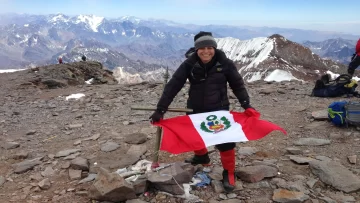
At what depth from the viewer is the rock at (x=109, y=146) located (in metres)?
8.25

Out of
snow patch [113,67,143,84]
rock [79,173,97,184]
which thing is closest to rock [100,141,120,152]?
rock [79,173,97,184]

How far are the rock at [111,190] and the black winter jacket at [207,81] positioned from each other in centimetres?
149

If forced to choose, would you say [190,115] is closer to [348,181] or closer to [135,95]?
[348,181]

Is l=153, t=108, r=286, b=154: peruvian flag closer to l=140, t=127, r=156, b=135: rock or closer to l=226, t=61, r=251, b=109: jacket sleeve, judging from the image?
l=226, t=61, r=251, b=109: jacket sleeve

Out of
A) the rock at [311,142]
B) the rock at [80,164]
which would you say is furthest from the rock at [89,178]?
the rock at [311,142]

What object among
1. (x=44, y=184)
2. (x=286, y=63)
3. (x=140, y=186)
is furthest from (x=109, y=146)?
(x=286, y=63)

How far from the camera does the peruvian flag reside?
5.62m

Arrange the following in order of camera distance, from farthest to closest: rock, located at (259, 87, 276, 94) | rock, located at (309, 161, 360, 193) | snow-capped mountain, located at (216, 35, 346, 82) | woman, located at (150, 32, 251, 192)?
snow-capped mountain, located at (216, 35, 346, 82) < rock, located at (259, 87, 276, 94) < rock, located at (309, 161, 360, 193) < woman, located at (150, 32, 251, 192)

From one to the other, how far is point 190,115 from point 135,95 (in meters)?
10.6

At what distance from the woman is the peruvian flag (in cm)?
19

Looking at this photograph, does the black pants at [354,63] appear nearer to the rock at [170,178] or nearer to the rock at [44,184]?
the rock at [170,178]

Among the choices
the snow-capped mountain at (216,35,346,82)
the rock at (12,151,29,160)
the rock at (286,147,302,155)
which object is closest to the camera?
the rock at (286,147,302,155)

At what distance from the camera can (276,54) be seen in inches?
6147

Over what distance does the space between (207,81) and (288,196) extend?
2.53 m
